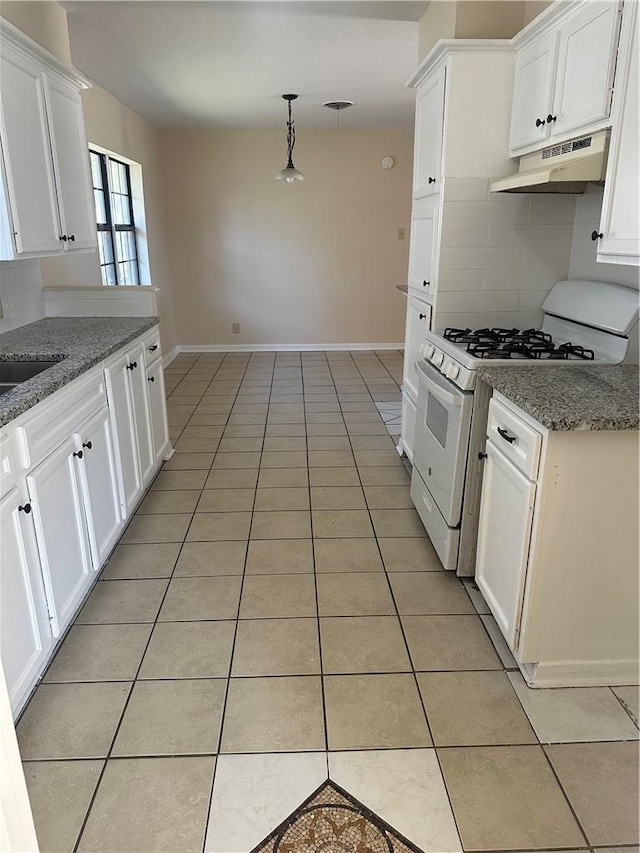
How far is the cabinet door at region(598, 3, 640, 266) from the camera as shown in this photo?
172cm

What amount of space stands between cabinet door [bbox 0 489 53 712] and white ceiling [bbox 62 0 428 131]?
8.29 ft

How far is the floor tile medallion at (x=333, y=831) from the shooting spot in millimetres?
1354

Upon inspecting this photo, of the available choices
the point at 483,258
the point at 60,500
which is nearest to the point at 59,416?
the point at 60,500

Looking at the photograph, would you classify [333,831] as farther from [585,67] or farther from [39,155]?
[39,155]

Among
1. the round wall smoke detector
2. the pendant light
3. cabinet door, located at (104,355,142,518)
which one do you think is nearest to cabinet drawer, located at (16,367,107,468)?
cabinet door, located at (104,355,142,518)

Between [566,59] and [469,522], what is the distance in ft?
5.63

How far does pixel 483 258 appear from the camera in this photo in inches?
109

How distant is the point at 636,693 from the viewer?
1.81 m

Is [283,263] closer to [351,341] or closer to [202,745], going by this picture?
[351,341]

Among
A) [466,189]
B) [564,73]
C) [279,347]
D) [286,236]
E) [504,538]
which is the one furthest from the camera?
[279,347]

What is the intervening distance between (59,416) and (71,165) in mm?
1631

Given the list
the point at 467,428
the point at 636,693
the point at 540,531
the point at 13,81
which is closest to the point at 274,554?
the point at 467,428

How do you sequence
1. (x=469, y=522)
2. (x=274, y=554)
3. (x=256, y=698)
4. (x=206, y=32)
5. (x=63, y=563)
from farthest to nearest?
(x=206, y=32)
(x=274, y=554)
(x=469, y=522)
(x=63, y=563)
(x=256, y=698)

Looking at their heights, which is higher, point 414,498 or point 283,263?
point 283,263
